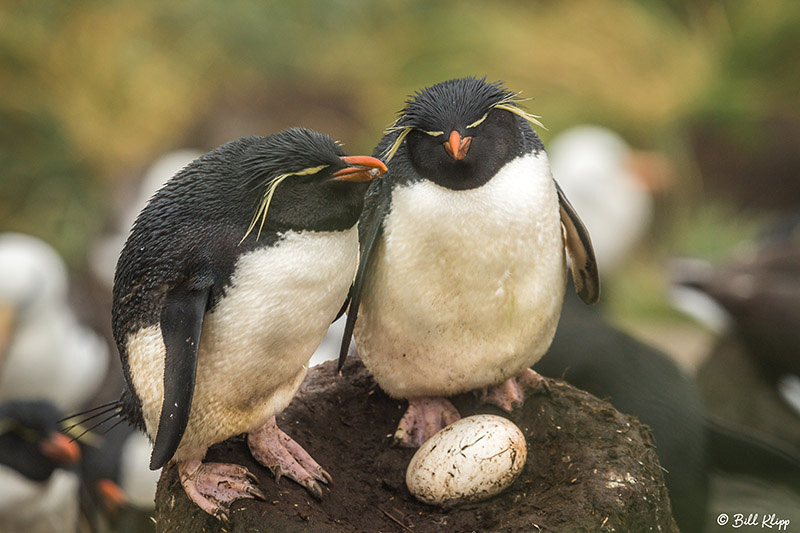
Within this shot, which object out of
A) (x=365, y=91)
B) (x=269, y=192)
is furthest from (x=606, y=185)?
(x=269, y=192)

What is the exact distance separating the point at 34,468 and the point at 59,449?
0.39ft

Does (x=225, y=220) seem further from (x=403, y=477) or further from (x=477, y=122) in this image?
(x=403, y=477)

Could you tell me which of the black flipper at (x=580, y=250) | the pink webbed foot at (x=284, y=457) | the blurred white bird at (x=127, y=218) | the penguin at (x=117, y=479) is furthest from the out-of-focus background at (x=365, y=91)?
the pink webbed foot at (x=284, y=457)

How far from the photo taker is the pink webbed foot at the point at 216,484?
112 centimetres

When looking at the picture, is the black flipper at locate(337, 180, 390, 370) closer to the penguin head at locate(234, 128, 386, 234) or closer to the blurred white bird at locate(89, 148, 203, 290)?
the penguin head at locate(234, 128, 386, 234)

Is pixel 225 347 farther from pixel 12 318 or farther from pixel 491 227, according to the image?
pixel 12 318

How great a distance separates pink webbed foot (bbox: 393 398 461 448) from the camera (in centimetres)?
133

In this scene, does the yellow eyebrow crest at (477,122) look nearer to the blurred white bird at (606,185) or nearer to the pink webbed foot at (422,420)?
the pink webbed foot at (422,420)

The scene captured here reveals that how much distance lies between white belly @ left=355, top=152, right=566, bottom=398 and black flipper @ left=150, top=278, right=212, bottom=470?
0.32 meters

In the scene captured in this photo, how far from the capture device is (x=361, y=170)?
1065 mm

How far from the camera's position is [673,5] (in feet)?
17.0

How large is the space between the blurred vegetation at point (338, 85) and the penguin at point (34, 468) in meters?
2.15
